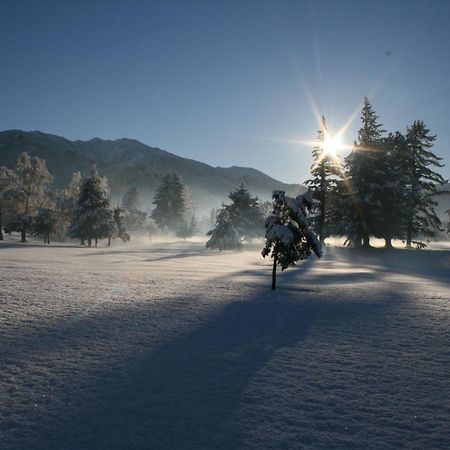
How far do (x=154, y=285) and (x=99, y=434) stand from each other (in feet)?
37.2

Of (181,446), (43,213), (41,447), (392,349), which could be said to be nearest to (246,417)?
(181,446)

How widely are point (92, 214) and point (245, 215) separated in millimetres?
27766

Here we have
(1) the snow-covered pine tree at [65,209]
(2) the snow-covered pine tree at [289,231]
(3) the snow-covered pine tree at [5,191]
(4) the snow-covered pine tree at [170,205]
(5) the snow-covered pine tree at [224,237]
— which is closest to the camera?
(2) the snow-covered pine tree at [289,231]

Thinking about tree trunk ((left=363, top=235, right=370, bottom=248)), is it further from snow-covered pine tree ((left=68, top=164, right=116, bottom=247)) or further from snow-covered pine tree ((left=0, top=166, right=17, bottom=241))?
snow-covered pine tree ((left=0, top=166, right=17, bottom=241))

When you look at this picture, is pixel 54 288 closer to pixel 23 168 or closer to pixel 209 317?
pixel 209 317

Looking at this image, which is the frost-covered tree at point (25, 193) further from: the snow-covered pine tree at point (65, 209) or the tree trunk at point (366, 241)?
the tree trunk at point (366, 241)

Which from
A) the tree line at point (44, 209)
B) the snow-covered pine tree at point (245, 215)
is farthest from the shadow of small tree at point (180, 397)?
the snow-covered pine tree at point (245, 215)

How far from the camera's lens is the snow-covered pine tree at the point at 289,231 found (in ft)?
52.0

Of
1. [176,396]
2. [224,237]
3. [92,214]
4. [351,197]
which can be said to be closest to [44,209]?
[92,214]

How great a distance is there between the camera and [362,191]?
4078 cm

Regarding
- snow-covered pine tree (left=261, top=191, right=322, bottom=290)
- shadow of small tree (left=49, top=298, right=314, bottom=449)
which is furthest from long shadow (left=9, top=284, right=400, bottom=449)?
snow-covered pine tree (left=261, top=191, right=322, bottom=290)

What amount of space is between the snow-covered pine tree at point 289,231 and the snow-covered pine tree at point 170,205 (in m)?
78.3

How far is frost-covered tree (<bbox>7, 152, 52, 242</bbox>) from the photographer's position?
49250 millimetres

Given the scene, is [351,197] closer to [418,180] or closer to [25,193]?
[418,180]
